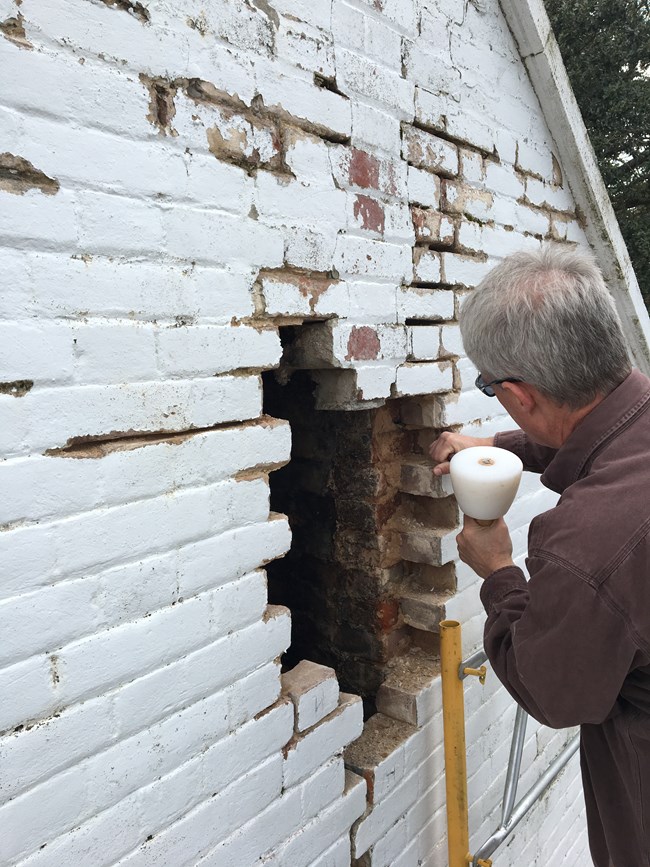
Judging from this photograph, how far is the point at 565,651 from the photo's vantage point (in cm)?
132

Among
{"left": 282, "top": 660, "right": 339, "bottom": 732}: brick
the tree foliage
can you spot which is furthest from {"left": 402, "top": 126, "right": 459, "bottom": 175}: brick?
the tree foliage

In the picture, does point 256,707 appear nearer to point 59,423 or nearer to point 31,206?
point 59,423

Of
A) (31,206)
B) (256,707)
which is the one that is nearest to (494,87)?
(31,206)

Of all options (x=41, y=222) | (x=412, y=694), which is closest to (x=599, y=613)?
(x=412, y=694)

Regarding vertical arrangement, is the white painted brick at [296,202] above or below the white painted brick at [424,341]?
above

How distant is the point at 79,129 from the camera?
1173 millimetres

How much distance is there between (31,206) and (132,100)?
33 centimetres

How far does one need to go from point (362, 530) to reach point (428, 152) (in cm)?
132

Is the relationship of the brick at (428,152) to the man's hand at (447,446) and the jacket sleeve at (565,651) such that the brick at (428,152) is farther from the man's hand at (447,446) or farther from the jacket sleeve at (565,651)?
the jacket sleeve at (565,651)

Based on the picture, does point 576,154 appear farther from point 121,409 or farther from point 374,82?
point 121,409

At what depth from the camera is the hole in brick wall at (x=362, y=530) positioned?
2252mm

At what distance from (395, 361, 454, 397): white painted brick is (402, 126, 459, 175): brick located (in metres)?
0.65

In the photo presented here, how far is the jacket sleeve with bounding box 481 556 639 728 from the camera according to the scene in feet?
4.19

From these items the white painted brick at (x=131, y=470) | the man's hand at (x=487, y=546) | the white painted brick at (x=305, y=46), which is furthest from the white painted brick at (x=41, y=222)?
the man's hand at (x=487, y=546)
